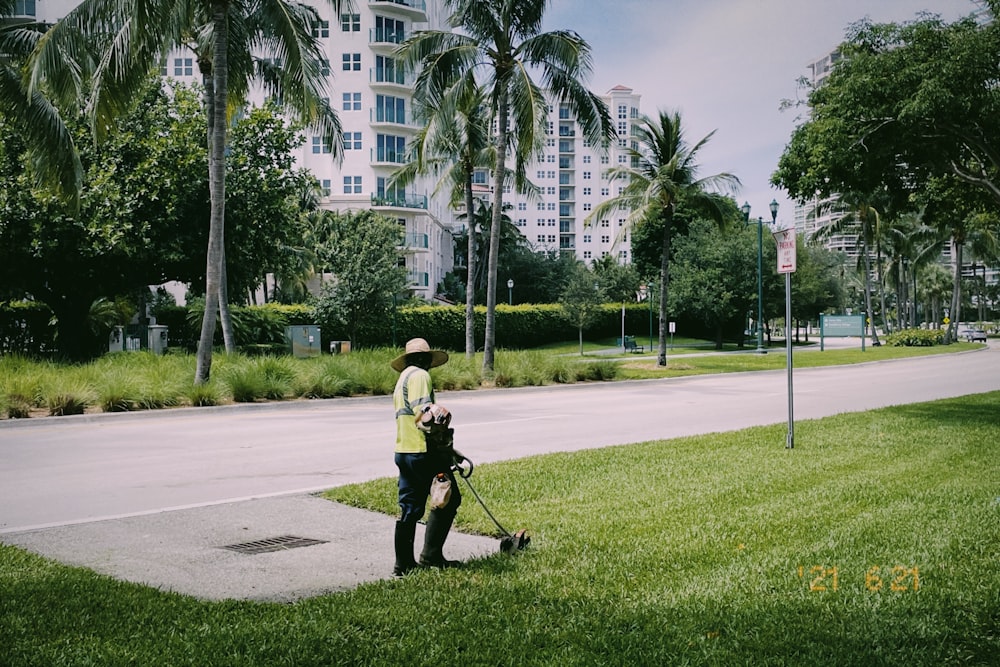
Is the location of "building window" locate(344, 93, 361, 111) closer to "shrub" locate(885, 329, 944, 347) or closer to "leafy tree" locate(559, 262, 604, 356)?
"leafy tree" locate(559, 262, 604, 356)

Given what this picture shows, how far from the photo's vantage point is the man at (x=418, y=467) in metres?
5.78

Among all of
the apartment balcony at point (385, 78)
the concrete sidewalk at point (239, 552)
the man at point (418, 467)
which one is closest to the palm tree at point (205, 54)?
the concrete sidewalk at point (239, 552)

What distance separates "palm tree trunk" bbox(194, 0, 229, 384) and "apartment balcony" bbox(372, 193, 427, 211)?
141 ft

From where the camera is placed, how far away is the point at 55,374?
17.0 meters

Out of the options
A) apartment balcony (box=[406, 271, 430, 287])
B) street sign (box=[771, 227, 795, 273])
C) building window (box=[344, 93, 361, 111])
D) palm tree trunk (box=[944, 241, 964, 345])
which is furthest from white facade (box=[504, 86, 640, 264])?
street sign (box=[771, 227, 795, 273])

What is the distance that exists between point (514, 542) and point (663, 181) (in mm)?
27099

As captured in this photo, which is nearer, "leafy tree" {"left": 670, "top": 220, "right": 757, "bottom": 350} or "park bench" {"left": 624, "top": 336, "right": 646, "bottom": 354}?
"park bench" {"left": 624, "top": 336, "right": 646, "bottom": 354}

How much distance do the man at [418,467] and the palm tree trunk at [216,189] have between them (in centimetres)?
1370

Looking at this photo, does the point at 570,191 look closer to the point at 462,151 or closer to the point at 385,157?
the point at 385,157

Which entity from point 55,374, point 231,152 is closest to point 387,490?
point 55,374

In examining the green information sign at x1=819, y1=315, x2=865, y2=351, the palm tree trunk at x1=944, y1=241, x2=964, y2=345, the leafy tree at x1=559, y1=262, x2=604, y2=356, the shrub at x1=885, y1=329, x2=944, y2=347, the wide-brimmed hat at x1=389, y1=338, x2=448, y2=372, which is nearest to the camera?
the wide-brimmed hat at x1=389, y1=338, x2=448, y2=372

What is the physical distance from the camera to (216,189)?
18.9 meters

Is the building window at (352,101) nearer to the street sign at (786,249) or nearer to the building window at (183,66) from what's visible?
the building window at (183,66)

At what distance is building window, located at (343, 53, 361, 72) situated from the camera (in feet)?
203
